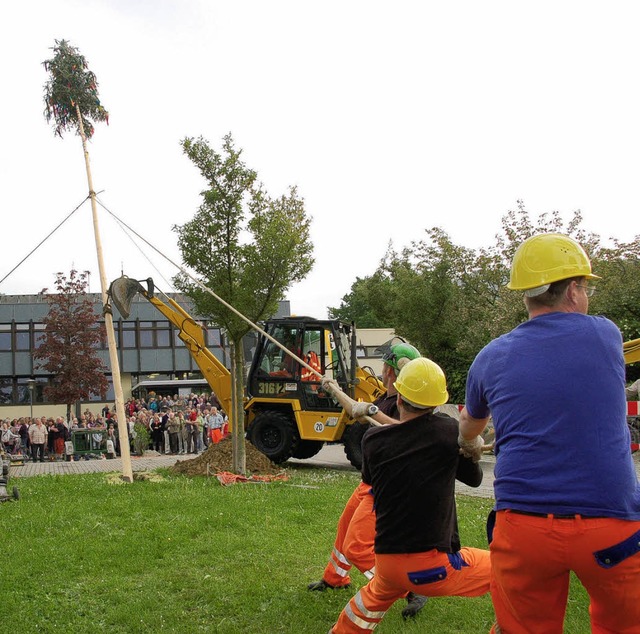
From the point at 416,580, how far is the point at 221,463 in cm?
1038

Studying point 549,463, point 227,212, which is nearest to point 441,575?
point 549,463

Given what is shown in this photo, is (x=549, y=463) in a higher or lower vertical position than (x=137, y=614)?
higher

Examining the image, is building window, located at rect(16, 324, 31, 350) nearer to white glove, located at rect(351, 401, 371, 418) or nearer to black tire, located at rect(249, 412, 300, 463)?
black tire, located at rect(249, 412, 300, 463)

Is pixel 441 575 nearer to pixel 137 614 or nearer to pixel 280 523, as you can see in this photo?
pixel 137 614

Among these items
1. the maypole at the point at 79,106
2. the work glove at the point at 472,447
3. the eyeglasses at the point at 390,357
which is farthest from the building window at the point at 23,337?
the work glove at the point at 472,447

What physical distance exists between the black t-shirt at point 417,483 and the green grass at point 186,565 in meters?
1.41

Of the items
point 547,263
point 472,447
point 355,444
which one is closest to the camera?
point 547,263

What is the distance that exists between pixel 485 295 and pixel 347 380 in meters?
10.3

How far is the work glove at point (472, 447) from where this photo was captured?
3559mm

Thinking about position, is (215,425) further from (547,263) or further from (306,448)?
(547,263)

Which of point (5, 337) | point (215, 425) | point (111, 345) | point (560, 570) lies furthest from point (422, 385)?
point (5, 337)

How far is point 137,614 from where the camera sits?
5254 mm

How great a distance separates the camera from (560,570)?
2613mm

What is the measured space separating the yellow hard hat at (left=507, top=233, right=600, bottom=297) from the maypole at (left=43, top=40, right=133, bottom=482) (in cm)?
972
